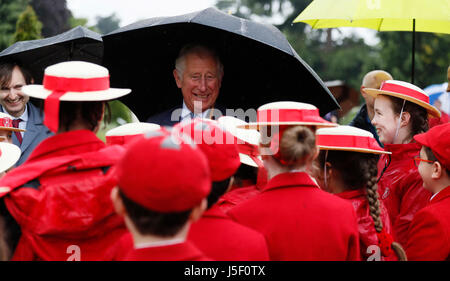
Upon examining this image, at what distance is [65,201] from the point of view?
251 centimetres

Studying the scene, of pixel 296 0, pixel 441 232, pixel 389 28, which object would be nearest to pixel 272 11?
pixel 296 0

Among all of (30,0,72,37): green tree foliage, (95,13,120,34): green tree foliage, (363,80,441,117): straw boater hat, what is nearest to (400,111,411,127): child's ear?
(363,80,441,117): straw boater hat

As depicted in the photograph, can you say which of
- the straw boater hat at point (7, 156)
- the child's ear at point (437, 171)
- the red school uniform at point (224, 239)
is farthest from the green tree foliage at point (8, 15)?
the red school uniform at point (224, 239)

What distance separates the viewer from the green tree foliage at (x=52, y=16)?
45.6ft

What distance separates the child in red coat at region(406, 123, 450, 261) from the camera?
3230 mm

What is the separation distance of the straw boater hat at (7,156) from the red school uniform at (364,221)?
1.92 metres

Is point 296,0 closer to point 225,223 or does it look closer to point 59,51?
point 59,51

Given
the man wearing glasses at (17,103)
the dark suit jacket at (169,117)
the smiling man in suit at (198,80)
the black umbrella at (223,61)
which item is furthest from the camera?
the man wearing glasses at (17,103)

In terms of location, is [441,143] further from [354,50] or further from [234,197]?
[354,50]

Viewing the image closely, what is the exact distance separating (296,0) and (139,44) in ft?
147

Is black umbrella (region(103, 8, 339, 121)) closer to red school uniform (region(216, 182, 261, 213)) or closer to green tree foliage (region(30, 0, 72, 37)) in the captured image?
Result: red school uniform (region(216, 182, 261, 213))

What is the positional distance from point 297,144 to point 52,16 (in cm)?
1303

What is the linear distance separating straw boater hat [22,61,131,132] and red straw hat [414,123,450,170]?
1883mm

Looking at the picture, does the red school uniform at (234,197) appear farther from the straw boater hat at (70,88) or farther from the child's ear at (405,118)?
the child's ear at (405,118)
